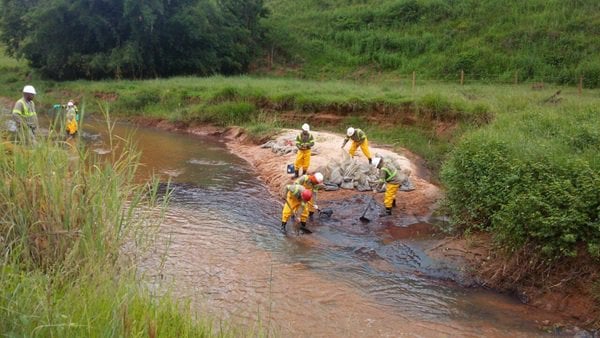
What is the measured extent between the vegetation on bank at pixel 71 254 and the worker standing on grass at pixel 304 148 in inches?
324

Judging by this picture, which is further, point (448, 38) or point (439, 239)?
point (448, 38)

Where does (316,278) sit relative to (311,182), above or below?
below

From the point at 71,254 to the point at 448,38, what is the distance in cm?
3541

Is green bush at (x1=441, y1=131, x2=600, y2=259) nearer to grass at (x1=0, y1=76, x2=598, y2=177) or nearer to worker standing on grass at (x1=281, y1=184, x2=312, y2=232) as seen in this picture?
worker standing on grass at (x1=281, y1=184, x2=312, y2=232)

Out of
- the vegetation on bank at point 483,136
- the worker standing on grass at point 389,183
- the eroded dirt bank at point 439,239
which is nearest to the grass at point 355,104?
the vegetation on bank at point 483,136

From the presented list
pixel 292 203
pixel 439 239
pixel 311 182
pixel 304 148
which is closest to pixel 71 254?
pixel 292 203

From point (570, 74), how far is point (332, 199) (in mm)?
21094

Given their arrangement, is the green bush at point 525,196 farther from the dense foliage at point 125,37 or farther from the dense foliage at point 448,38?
the dense foliage at point 125,37

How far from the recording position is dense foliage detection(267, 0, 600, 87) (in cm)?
3058

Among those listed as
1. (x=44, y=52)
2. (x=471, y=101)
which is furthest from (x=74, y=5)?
(x=471, y=101)

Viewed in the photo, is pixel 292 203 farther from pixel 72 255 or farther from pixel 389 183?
pixel 72 255

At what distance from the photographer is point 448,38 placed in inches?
1426

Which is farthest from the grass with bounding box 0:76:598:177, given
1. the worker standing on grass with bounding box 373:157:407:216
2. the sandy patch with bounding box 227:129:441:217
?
the worker standing on grass with bounding box 373:157:407:216

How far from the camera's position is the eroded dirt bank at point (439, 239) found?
25.7 ft
